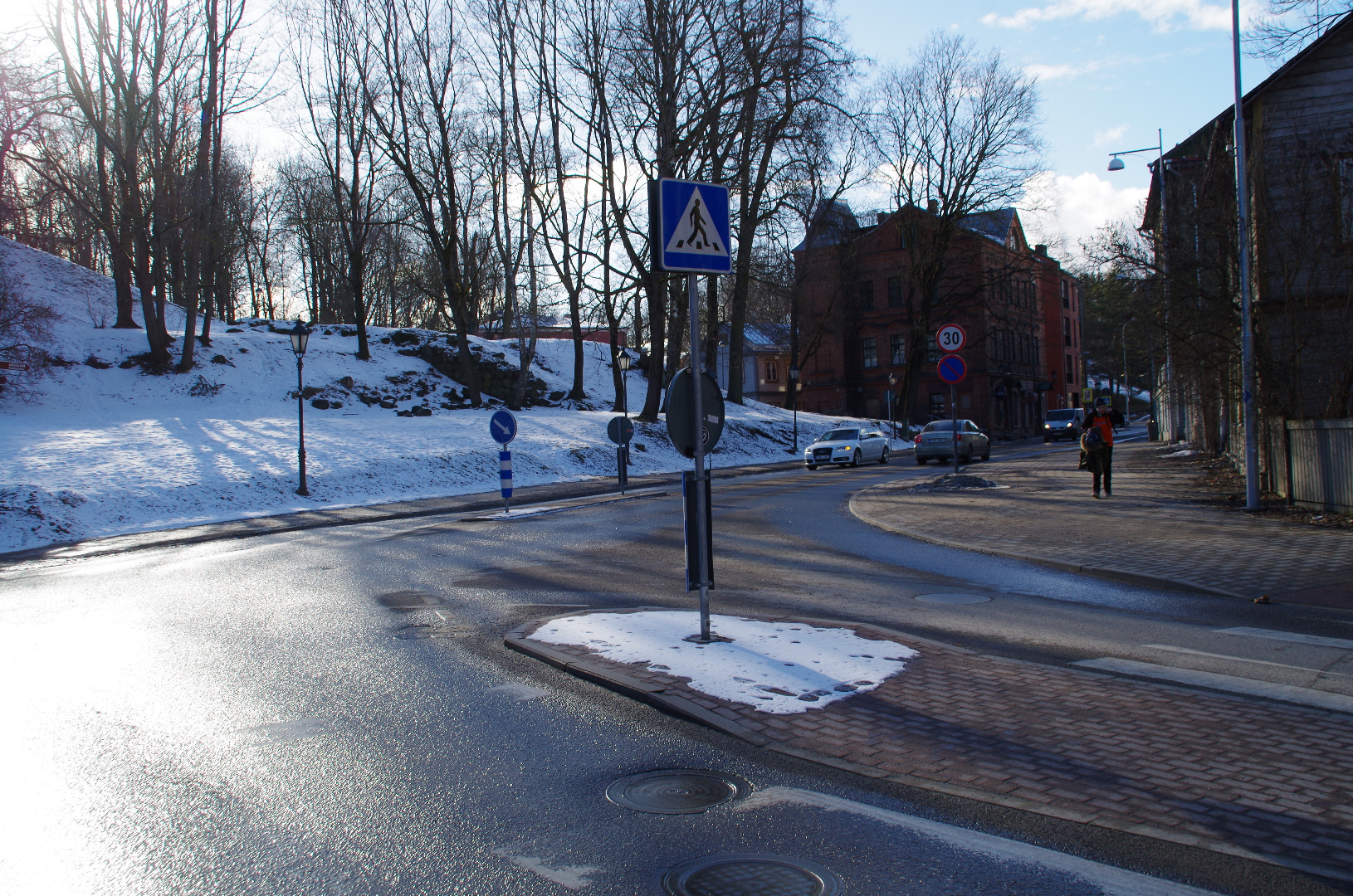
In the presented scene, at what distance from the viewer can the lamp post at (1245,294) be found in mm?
14180

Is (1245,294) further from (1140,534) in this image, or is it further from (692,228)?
(692,228)

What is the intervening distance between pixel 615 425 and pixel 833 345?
4507 cm

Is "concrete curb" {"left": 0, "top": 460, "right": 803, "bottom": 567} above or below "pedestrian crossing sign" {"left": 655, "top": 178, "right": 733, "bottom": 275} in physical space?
below

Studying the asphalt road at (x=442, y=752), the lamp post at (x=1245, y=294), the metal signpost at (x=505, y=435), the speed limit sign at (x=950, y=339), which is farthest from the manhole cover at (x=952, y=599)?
the metal signpost at (x=505, y=435)

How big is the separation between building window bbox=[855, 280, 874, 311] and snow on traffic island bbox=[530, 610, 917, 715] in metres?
59.6

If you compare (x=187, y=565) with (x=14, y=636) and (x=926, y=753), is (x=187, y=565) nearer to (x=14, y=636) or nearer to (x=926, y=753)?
(x=14, y=636)

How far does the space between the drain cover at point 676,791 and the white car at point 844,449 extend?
94.8 ft

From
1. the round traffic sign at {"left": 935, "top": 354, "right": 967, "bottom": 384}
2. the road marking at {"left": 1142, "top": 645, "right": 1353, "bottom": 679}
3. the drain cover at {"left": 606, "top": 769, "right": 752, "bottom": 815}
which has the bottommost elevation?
the road marking at {"left": 1142, "top": 645, "right": 1353, "bottom": 679}

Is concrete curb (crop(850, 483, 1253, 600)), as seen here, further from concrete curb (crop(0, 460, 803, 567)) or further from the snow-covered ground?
the snow-covered ground

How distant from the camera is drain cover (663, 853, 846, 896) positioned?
3115 millimetres

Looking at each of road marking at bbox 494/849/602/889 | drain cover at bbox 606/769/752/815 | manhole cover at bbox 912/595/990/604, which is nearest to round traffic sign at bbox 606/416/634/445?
manhole cover at bbox 912/595/990/604

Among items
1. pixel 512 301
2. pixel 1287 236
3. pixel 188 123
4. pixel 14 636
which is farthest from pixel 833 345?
pixel 14 636

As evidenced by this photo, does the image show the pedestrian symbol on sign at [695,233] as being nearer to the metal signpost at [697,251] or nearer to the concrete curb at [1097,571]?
the metal signpost at [697,251]

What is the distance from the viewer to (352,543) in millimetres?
14766
